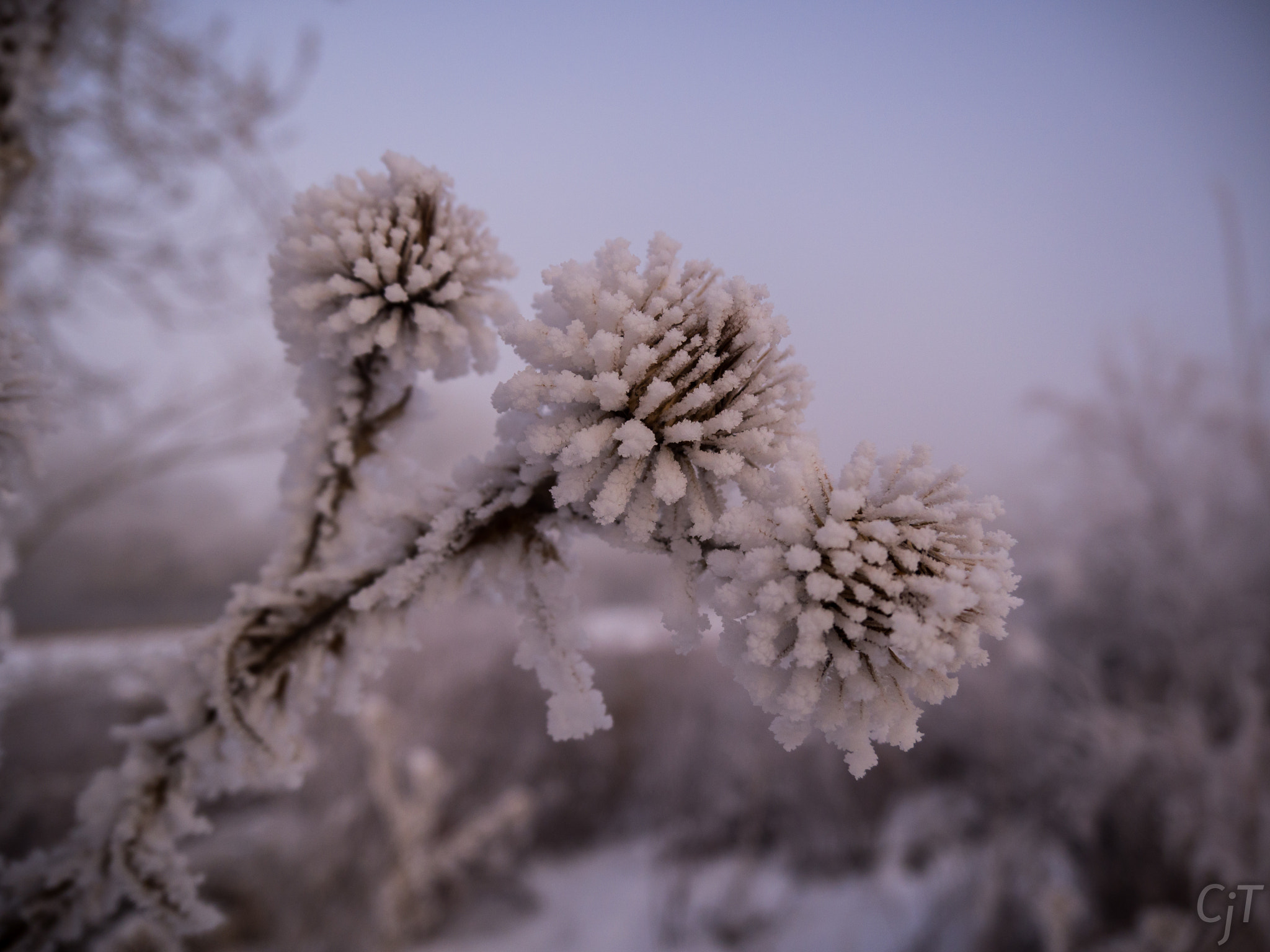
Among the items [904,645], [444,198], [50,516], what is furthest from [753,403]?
[50,516]

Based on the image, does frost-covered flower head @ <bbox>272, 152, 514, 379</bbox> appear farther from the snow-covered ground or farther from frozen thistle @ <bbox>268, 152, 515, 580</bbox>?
the snow-covered ground

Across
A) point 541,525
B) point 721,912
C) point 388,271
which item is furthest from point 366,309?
point 721,912

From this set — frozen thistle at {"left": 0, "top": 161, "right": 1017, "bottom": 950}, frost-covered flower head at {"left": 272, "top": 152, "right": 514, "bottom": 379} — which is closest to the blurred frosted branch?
frozen thistle at {"left": 0, "top": 161, "right": 1017, "bottom": 950}

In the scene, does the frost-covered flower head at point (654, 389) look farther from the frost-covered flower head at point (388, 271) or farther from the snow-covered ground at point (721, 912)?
the snow-covered ground at point (721, 912)

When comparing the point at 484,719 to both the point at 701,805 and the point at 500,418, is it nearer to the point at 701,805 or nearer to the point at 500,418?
the point at 701,805

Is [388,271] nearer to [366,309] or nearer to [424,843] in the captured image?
[366,309]

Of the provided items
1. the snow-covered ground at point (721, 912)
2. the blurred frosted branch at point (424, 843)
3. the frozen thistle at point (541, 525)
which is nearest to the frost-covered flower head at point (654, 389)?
the frozen thistle at point (541, 525)
